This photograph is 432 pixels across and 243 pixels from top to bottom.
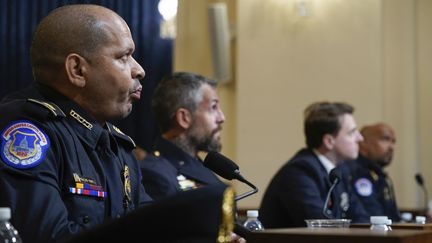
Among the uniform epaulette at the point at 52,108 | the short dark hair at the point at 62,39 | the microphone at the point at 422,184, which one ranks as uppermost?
the short dark hair at the point at 62,39

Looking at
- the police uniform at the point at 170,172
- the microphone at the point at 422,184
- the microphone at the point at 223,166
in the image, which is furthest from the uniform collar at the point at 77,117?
the microphone at the point at 422,184

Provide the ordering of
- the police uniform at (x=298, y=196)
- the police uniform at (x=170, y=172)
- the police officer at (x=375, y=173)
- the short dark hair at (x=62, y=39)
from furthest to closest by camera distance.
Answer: the police officer at (x=375, y=173), the police uniform at (x=298, y=196), the police uniform at (x=170, y=172), the short dark hair at (x=62, y=39)

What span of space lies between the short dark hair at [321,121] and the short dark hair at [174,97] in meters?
0.93

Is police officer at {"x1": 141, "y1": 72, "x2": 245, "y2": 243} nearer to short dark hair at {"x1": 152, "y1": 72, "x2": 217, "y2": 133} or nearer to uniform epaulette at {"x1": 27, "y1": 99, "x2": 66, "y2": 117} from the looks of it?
short dark hair at {"x1": 152, "y1": 72, "x2": 217, "y2": 133}

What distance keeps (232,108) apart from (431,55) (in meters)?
1.71

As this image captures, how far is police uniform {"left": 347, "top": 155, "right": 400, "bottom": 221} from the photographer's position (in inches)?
194

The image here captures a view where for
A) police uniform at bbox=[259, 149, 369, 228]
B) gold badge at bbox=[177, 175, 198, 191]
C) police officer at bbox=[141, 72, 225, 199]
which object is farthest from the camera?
police uniform at bbox=[259, 149, 369, 228]

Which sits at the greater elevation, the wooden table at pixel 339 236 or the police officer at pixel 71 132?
the police officer at pixel 71 132

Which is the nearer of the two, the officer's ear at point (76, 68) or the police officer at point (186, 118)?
the officer's ear at point (76, 68)

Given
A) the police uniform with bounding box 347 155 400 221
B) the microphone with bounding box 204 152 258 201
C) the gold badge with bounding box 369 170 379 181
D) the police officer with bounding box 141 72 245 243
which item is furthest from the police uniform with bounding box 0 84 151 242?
the gold badge with bounding box 369 170 379 181

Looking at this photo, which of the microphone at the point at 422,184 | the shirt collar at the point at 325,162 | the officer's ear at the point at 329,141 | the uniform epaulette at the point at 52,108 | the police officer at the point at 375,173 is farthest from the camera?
the microphone at the point at 422,184

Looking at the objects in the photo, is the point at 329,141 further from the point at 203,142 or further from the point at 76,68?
the point at 76,68

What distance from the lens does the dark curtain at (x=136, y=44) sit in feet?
16.0

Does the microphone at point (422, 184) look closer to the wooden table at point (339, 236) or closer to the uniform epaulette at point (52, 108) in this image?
the wooden table at point (339, 236)
